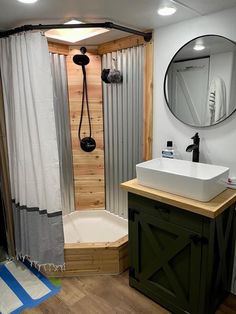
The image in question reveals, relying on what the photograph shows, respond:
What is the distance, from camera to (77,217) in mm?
2977

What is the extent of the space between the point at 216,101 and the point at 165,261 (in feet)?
4.02

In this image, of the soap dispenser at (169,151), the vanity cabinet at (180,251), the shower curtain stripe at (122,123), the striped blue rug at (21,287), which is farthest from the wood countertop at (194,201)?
the striped blue rug at (21,287)

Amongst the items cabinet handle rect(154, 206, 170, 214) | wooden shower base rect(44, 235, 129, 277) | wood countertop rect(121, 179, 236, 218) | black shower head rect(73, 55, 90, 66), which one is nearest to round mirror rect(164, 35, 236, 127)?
wood countertop rect(121, 179, 236, 218)

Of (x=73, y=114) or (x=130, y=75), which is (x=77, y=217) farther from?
(x=130, y=75)

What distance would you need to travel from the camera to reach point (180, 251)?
169 centimetres

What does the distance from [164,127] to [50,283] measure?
1688mm

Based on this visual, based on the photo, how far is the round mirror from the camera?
1.77 m

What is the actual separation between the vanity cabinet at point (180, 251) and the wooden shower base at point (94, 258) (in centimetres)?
20

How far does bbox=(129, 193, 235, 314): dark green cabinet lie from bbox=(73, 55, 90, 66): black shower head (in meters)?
1.51

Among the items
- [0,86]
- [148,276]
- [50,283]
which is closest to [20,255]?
[50,283]

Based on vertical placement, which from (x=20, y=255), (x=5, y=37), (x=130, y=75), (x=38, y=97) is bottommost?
(x=20, y=255)

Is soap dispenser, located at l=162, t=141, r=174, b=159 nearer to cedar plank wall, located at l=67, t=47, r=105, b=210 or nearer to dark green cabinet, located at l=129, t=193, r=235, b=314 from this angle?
dark green cabinet, located at l=129, t=193, r=235, b=314

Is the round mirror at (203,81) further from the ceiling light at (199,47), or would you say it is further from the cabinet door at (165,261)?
the cabinet door at (165,261)

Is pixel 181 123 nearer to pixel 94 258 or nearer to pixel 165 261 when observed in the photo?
pixel 165 261
